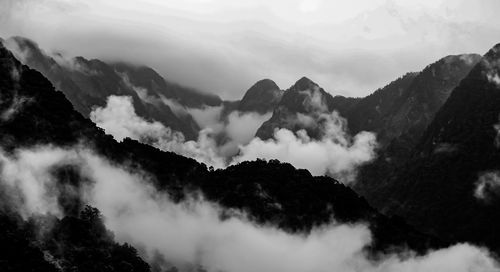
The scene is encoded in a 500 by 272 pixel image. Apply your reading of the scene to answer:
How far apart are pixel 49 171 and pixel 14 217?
25.9 m

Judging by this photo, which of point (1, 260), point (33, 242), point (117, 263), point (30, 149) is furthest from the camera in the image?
point (30, 149)

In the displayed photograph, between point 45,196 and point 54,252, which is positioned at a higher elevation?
point 45,196

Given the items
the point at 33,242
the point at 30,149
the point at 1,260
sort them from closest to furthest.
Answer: the point at 1,260, the point at 33,242, the point at 30,149

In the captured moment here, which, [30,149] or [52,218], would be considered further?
[30,149]

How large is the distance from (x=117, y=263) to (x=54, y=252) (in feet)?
54.2

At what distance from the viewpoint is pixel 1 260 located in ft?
513

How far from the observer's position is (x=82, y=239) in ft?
610

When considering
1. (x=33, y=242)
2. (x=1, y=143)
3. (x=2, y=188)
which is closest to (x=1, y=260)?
(x=33, y=242)

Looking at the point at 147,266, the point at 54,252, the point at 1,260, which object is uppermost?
the point at 147,266

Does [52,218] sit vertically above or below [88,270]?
above

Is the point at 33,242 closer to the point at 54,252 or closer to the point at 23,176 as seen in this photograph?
the point at 54,252

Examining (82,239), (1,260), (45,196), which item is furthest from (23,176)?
(1,260)

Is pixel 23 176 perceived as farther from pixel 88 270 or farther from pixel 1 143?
pixel 88 270

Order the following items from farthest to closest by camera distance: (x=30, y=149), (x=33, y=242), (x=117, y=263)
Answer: (x=30, y=149)
(x=117, y=263)
(x=33, y=242)
